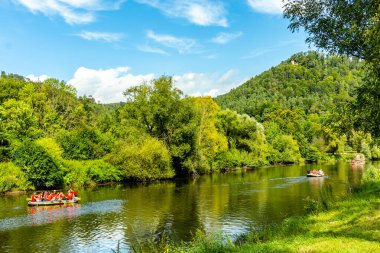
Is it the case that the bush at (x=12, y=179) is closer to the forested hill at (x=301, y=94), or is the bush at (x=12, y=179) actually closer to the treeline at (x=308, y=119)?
the treeline at (x=308, y=119)

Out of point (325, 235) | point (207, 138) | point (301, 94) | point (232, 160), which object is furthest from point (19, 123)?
point (301, 94)

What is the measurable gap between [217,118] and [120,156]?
1239 inches

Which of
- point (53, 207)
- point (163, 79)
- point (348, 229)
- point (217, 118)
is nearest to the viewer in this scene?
point (348, 229)

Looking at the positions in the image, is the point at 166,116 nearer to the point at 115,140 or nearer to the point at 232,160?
the point at 115,140

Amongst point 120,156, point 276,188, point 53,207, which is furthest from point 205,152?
point 53,207

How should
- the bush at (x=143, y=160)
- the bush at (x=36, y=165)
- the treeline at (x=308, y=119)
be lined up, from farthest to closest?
the bush at (x=143, y=160) → the bush at (x=36, y=165) → the treeline at (x=308, y=119)

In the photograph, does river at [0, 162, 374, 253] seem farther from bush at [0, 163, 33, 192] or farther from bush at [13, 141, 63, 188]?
bush at [13, 141, 63, 188]

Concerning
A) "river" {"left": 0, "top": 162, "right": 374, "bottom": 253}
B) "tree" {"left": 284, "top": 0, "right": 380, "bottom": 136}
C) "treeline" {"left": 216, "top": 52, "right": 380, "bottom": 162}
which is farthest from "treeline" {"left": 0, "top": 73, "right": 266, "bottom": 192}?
"tree" {"left": 284, "top": 0, "right": 380, "bottom": 136}

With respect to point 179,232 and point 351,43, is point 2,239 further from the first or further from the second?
point 351,43

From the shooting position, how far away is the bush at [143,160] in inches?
2098

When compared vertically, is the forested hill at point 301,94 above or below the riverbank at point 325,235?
above

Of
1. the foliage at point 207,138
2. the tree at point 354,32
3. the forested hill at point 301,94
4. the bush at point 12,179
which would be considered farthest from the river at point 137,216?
the forested hill at point 301,94

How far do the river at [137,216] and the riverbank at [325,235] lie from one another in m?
2.76

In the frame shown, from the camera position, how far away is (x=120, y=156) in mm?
54031
